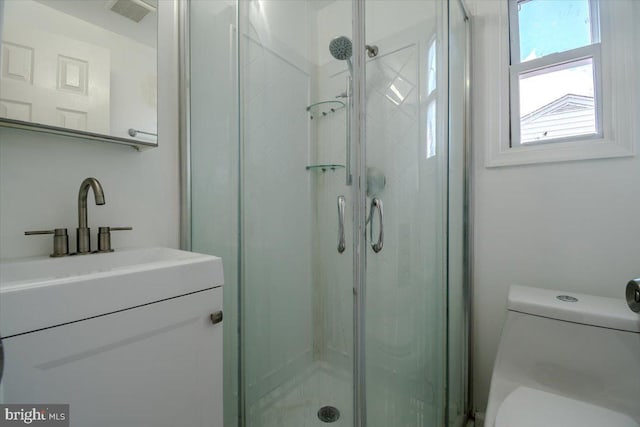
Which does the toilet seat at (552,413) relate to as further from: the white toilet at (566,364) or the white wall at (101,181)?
the white wall at (101,181)

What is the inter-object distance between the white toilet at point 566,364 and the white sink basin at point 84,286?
0.99m

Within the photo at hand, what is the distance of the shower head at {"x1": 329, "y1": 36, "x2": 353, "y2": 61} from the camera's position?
3.02ft

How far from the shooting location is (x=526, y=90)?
1.34 metres

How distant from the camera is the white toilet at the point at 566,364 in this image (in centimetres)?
84

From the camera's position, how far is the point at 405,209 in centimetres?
101

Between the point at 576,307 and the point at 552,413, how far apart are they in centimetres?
38

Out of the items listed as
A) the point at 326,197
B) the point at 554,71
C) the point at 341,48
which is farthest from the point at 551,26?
the point at 326,197

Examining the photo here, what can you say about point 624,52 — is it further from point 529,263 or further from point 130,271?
point 130,271

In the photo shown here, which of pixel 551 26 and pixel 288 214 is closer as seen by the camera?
pixel 288 214

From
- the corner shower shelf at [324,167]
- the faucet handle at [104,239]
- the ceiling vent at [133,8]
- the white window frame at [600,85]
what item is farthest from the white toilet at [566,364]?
the ceiling vent at [133,8]

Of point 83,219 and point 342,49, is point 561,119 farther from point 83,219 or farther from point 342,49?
point 83,219

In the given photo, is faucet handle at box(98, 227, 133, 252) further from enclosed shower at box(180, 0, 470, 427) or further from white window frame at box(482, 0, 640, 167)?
white window frame at box(482, 0, 640, 167)

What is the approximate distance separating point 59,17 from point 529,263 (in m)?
2.05

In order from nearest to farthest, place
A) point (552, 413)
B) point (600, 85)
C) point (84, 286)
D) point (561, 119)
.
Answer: point (84, 286) < point (552, 413) < point (600, 85) < point (561, 119)
